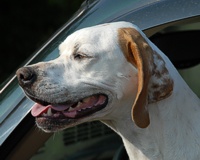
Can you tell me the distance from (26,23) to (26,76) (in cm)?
634

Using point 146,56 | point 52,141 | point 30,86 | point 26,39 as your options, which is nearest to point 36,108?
point 30,86

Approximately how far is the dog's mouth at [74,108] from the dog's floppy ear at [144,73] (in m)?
0.17

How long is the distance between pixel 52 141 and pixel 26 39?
5.11m

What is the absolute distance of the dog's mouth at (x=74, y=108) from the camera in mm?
2871

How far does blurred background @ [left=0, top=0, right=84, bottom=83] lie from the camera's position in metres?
8.86

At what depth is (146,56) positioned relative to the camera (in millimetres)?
2762

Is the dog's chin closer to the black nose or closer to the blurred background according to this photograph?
the black nose

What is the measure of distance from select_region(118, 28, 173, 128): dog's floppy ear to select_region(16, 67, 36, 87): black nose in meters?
0.36

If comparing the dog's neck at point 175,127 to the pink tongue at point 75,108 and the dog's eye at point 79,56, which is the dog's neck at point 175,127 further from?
the dog's eye at point 79,56

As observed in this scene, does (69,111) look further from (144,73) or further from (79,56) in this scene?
(144,73)

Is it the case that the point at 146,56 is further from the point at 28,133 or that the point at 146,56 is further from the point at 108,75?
the point at 28,133

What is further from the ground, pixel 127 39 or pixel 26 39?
pixel 127 39

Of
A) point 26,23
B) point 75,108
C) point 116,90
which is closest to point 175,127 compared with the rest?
point 116,90

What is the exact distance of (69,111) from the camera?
2887 millimetres
